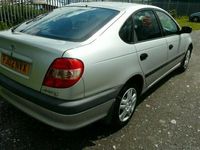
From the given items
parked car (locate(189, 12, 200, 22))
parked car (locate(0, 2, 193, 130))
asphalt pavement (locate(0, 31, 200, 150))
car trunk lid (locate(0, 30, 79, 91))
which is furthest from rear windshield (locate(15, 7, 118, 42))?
parked car (locate(189, 12, 200, 22))

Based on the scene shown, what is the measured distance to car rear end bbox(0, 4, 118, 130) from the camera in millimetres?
2566

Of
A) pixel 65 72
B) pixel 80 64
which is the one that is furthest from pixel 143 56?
pixel 65 72

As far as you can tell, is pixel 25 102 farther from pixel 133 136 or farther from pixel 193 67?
pixel 193 67

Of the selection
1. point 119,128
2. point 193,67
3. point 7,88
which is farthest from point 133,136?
point 193,67

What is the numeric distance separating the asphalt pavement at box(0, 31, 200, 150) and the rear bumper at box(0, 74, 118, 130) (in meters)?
0.44

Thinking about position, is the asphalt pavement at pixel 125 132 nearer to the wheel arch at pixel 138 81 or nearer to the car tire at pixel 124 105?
the car tire at pixel 124 105

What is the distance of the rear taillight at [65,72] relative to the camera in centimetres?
253

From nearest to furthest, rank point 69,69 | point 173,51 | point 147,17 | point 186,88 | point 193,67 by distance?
point 69,69 < point 147,17 < point 173,51 < point 186,88 < point 193,67

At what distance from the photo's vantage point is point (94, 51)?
2742mm

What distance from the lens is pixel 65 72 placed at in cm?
255

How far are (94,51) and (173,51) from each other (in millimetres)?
2480

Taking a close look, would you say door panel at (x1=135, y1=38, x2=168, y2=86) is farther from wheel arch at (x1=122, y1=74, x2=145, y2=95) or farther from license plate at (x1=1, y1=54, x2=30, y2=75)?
license plate at (x1=1, y1=54, x2=30, y2=75)

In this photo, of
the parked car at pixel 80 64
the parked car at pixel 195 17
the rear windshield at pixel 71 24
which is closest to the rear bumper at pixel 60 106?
the parked car at pixel 80 64

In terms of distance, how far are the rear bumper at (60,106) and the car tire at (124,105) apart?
201mm
